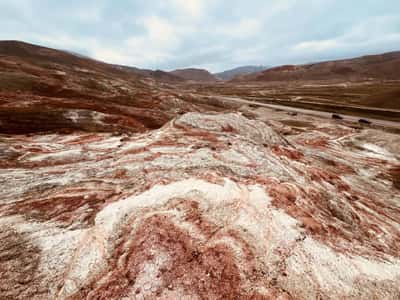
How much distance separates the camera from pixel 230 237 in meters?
19.1

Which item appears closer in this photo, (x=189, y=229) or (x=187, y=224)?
(x=189, y=229)

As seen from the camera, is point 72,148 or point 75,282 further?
point 72,148

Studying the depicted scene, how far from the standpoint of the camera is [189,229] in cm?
1958

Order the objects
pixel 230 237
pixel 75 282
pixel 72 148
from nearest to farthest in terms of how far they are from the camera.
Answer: pixel 75 282 < pixel 230 237 < pixel 72 148

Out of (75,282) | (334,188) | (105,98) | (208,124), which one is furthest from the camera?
(105,98)

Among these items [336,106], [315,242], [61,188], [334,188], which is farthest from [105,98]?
[336,106]

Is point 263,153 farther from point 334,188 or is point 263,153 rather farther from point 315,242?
point 315,242

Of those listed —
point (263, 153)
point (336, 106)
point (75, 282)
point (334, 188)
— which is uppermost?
point (75, 282)

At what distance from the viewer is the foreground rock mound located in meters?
15.6

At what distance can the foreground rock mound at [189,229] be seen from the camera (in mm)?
15617

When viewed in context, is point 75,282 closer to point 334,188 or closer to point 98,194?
point 98,194

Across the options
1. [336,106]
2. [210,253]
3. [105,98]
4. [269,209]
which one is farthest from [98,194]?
[336,106]

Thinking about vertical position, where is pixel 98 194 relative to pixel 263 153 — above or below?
above

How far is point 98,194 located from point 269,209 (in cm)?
1699
